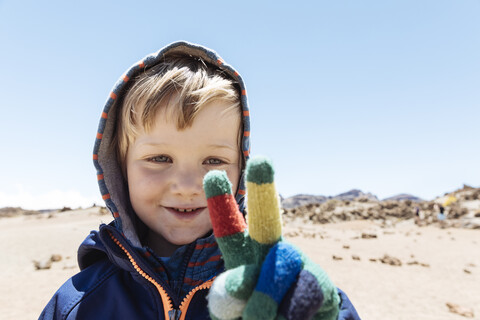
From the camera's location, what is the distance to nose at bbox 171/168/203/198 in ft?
5.09

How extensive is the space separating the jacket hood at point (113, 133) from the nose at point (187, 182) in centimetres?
32

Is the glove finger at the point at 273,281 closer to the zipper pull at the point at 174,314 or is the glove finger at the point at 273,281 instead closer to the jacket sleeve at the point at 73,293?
the zipper pull at the point at 174,314

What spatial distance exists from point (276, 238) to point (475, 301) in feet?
20.7

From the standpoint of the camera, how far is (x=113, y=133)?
2031mm

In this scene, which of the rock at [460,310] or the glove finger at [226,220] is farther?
the rock at [460,310]

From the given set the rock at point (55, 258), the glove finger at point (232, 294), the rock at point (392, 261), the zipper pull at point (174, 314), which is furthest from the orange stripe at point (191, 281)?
the rock at point (55, 258)

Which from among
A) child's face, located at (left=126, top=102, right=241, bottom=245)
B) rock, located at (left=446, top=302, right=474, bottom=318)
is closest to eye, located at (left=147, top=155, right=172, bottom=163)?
child's face, located at (left=126, top=102, right=241, bottom=245)

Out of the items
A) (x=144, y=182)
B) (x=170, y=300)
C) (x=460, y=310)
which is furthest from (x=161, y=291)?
(x=460, y=310)

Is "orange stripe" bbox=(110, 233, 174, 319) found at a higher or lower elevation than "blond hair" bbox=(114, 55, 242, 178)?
lower

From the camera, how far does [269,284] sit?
819mm

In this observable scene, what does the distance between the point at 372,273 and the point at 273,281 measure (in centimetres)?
716

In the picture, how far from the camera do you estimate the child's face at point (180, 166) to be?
61.6 inches

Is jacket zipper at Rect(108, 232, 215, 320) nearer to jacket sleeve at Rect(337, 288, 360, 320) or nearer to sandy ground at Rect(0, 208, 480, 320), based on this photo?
jacket sleeve at Rect(337, 288, 360, 320)

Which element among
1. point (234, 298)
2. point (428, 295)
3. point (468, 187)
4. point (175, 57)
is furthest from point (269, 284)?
point (468, 187)
